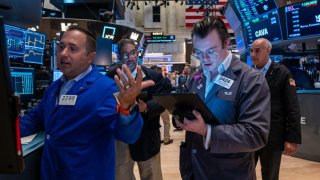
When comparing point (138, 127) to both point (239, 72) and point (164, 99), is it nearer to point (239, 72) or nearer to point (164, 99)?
point (164, 99)

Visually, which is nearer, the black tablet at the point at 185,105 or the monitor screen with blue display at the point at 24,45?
the black tablet at the point at 185,105

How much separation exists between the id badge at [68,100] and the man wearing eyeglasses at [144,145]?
1.20m

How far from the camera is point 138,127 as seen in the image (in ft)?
5.24

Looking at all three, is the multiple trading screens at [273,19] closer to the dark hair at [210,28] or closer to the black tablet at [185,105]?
the dark hair at [210,28]

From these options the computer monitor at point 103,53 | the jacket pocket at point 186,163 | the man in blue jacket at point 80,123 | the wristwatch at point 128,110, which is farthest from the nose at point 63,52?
the computer monitor at point 103,53

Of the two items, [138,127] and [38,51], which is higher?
[38,51]

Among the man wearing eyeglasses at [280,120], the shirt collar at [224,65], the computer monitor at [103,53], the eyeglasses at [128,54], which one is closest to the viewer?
the shirt collar at [224,65]

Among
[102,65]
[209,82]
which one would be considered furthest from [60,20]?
[209,82]

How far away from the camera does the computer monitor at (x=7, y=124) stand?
2.59ft

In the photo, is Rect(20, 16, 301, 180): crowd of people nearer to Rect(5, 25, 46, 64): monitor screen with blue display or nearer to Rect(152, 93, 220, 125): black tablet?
Rect(152, 93, 220, 125): black tablet

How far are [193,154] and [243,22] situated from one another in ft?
20.9

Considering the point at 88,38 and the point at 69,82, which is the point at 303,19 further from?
the point at 69,82

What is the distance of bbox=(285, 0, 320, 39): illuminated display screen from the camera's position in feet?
18.6

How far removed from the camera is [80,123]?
1.74 m
